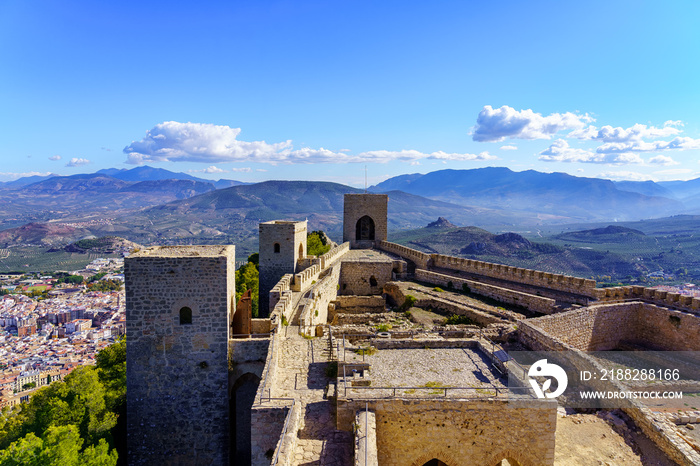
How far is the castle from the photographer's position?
26.0 ft

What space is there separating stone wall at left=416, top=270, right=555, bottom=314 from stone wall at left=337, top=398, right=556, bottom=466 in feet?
37.0

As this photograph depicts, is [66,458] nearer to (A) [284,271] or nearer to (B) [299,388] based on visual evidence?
(B) [299,388]

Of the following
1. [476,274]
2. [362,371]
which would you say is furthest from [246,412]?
[476,274]

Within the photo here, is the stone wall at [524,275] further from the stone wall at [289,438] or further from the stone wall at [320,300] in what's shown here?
the stone wall at [289,438]

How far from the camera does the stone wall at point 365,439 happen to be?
257 inches

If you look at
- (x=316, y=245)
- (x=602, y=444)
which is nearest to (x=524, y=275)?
→ (x=602, y=444)

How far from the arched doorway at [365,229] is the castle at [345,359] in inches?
423

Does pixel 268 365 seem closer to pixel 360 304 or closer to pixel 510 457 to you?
pixel 510 457

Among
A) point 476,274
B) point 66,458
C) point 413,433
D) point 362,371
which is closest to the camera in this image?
point 413,433

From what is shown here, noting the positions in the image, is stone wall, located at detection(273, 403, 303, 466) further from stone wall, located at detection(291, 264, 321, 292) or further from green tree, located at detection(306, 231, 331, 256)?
green tree, located at detection(306, 231, 331, 256)

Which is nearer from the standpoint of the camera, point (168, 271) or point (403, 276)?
point (168, 271)

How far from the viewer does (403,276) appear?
83.4 ft

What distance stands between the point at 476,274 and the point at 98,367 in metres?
19.6

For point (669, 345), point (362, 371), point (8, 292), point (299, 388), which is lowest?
point (8, 292)
